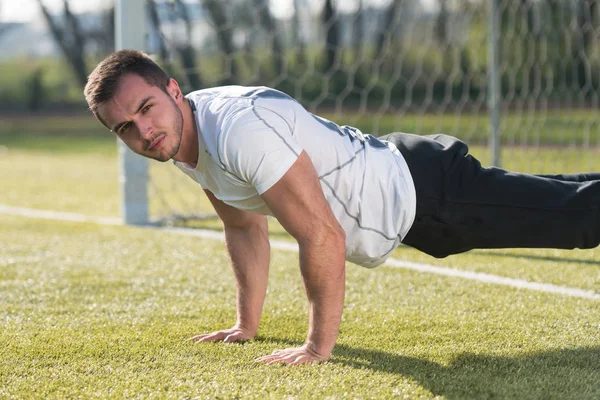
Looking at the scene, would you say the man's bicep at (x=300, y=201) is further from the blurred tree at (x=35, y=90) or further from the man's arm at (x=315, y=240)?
the blurred tree at (x=35, y=90)

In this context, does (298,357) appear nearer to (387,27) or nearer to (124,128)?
(124,128)

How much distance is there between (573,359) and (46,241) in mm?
3447

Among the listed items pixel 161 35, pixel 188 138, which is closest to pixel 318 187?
pixel 188 138

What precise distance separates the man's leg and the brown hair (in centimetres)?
84

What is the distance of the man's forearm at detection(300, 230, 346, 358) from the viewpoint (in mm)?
2326

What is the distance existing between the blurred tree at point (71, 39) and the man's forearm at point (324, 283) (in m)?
16.3

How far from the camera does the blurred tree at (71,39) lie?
60.2ft

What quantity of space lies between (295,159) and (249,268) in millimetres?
713

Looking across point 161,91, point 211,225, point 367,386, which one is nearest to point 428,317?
point 367,386

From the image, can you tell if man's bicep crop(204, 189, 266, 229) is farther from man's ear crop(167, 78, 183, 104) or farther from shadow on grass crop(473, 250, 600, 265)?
shadow on grass crop(473, 250, 600, 265)

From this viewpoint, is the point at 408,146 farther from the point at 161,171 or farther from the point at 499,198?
the point at 161,171

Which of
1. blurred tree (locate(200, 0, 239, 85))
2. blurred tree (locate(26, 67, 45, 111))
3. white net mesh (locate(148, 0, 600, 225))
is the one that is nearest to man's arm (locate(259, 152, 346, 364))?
white net mesh (locate(148, 0, 600, 225))

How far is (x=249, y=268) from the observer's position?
2.88 meters

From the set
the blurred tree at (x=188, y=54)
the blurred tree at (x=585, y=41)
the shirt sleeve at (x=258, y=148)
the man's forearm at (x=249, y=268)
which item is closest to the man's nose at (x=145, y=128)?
the shirt sleeve at (x=258, y=148)
